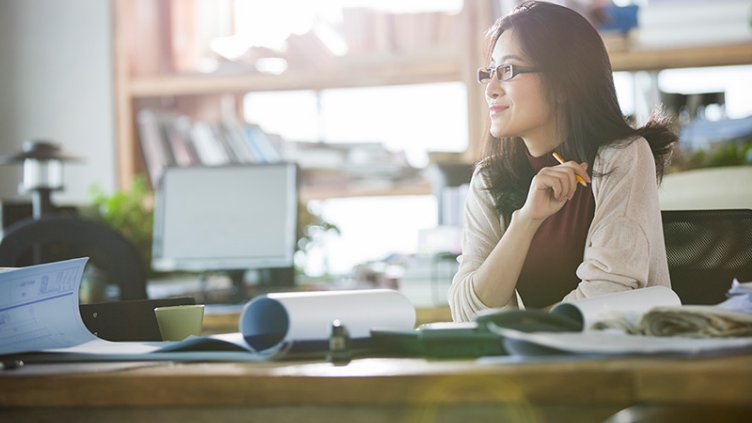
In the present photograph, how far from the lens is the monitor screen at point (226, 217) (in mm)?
3223

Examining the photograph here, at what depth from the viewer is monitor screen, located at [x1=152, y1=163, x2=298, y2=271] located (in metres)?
3.22

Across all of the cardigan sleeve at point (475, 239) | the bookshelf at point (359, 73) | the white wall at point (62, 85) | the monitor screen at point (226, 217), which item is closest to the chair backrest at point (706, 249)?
the cardigan sleeve at point (475, 239)

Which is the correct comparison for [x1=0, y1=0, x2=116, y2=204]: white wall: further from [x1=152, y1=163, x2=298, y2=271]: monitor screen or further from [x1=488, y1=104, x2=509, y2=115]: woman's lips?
[x1=488, y1=104, x2=509, y2=115]: woman's lips

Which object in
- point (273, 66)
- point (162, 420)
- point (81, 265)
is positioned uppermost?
point (273, 66)

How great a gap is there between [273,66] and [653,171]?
2.89m

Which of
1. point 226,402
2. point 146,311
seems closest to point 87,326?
point 146,311

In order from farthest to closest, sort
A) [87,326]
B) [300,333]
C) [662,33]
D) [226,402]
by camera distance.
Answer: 1. [662,33]
2. [87,326]
3. [300,333]
4. [226,402]

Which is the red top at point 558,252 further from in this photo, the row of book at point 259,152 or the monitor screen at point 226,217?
the row of book at point 259,152

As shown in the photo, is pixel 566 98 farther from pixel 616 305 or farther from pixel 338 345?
pixel 338 345

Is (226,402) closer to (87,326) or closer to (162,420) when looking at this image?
(162,420)

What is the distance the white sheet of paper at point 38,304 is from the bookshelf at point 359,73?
8.62ft

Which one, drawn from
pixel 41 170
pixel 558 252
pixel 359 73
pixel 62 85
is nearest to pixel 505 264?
pixel 558 252

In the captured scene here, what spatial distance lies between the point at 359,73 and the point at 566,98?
2.53 meters

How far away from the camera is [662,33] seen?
11.6 feet
